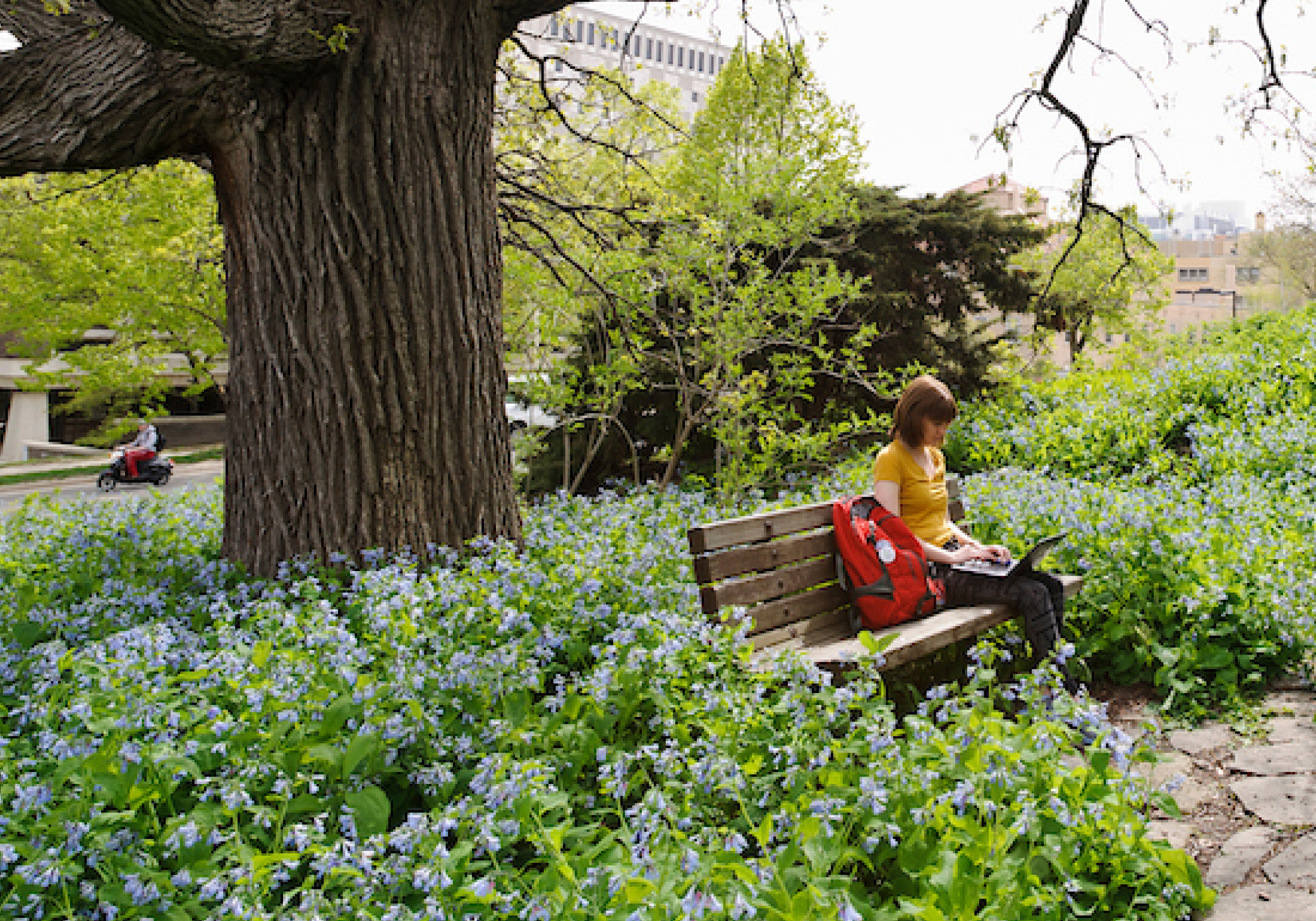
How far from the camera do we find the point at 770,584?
3879mm

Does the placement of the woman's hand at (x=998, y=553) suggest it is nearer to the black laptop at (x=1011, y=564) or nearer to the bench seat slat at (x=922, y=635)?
the black laptop at (x=1011, y=564)

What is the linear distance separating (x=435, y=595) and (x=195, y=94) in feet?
9.57

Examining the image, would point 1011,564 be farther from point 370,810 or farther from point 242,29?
point 242,29

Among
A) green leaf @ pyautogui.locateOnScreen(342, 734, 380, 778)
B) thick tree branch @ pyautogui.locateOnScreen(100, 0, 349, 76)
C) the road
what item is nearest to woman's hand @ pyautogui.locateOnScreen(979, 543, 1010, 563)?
green leaf @ pyautogui.locateOnScreen(342, 734, 380, 778)

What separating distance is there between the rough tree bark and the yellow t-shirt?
2.02 m

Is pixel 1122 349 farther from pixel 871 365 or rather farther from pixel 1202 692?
pixel 1202 692

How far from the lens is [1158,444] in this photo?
27.0ft

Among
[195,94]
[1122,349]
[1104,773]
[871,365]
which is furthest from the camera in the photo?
[1122,349]

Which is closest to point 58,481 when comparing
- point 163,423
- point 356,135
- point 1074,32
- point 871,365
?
point 163,423

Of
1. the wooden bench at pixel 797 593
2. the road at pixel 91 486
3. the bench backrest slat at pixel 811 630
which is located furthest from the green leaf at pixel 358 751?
the road at pixel 91 486

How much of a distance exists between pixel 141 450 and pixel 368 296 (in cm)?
1858

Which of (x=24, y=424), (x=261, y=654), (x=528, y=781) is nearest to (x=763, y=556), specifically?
(x=528, y=781)

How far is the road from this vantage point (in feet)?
64.2

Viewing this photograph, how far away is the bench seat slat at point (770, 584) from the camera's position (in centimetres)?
364
